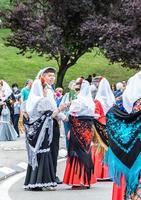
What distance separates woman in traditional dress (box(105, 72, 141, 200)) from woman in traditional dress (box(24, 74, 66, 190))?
3315 millimetres

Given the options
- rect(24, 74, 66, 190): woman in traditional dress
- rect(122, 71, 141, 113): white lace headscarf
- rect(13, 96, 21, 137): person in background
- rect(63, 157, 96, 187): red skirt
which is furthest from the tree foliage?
Result: rect(122, 71, 141, 113): white lace headscarf

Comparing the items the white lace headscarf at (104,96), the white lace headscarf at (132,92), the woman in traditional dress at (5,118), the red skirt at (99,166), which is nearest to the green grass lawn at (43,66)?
the woman in traditional dress at (5,118)

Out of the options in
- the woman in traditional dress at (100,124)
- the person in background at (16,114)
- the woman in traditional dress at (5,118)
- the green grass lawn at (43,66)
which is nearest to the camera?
the woman in traditional dress at (100,124)

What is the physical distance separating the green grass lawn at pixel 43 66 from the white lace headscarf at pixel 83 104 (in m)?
29.8

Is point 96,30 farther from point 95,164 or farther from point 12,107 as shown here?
point 95,164

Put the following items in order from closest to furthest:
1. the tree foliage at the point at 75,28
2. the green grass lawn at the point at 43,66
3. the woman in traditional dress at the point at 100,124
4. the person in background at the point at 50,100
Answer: the person in background at the point at 50,100 → the woman in traditional dress at the point at 100,124 → the tree foliage at the point at 75,28 → the green grass lawn at the point at 43,66

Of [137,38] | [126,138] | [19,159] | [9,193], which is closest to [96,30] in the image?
[137,38]

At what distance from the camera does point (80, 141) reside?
11945 millimetres

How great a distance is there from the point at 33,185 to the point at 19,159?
4592 millimetres

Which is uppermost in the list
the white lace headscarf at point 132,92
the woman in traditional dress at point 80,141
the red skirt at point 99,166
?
the white lace headscarf at point 132,92

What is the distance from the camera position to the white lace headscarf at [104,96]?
1316 cm

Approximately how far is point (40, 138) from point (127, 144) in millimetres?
3706

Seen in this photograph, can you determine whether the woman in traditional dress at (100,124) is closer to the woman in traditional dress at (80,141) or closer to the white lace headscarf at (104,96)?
the white lace headscarf at (104,96)

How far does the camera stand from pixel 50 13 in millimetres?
37969
